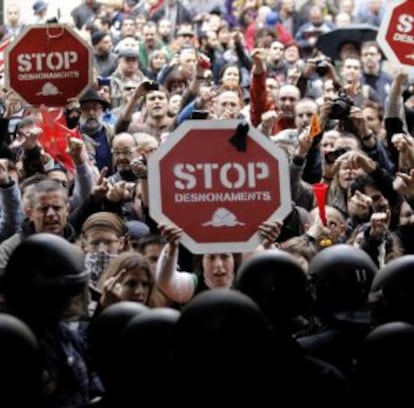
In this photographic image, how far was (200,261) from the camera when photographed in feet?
30.1

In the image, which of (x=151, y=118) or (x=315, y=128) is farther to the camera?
(x=151, y=118)

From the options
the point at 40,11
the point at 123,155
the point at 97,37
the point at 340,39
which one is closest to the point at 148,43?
the point at 97,37

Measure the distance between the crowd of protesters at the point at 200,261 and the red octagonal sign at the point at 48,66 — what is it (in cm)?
11

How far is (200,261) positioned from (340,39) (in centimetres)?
938

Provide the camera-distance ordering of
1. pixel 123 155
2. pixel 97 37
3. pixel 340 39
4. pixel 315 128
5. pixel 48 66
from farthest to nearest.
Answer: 1. pixel 340 39
2. pixel 97 37
3. pixel 123 155
4. pixel 315 128
5. pixel 48 66

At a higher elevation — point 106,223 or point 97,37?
point 97,37

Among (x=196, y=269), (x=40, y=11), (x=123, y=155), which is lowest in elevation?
(x=196, y=269)

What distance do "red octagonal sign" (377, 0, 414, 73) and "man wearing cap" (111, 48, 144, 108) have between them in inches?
199

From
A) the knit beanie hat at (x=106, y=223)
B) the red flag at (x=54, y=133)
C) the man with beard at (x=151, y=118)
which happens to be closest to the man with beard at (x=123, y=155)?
the red flag at (x=54, y=133)

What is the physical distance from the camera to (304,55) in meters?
21.1

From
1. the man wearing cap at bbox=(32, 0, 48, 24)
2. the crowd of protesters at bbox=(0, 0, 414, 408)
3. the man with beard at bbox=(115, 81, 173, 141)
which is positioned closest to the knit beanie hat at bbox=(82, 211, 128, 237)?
the crowd of protesters at bbox=(0, 0, 414, 408)

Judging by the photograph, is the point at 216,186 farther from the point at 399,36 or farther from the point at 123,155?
the point at 123,155

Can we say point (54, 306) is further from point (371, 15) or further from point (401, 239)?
point (371, 15)

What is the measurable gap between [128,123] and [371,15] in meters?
10.3
